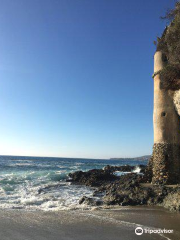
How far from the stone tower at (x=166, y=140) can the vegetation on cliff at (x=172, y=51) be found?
73 centimetres

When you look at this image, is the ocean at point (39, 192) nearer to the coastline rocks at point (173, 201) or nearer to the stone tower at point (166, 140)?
the coastline rocks at point (173, 201)

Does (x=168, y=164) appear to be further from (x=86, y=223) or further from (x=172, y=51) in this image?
(x=86, y=223)

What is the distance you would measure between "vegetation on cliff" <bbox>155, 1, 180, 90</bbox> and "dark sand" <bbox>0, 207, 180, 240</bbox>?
23.1 feet

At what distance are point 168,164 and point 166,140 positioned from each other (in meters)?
1.45

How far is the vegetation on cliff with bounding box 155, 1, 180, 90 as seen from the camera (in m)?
9.87

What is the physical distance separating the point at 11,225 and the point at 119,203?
5169 millimetres

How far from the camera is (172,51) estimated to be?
10.7 m

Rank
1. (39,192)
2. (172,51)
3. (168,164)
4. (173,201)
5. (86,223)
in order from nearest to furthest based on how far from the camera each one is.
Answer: (86,223), (173,201), (172,51), (168,164), (39,192)

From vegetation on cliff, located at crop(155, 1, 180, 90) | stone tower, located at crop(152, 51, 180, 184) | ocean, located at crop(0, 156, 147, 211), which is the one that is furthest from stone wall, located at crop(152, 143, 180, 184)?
ocean, located at crop(0, 156, 147, 211)

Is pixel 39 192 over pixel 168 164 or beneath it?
beneath

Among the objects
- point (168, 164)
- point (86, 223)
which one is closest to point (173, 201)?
point (168, 164)

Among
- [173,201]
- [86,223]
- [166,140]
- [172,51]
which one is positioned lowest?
[86,223]

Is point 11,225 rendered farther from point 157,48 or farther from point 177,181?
point 157,48

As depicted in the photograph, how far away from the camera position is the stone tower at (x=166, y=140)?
12.2m
